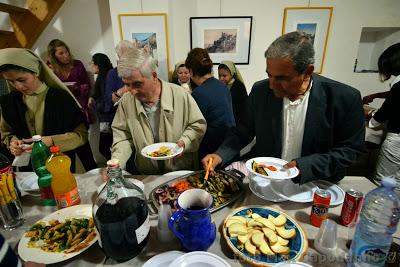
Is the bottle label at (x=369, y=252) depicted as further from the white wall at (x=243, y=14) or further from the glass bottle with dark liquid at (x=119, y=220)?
the white wall at (x=243, y=14)

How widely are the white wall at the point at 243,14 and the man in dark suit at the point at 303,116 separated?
2.01 m

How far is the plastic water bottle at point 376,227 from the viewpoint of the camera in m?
0.68

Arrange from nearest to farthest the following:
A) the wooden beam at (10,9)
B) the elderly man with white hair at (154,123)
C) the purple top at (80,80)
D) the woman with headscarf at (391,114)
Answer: the elderly man with white hair at (154,123) → the woman with headscarf at (391,114) → the wooden beam at (10,9) → the purple top at (80,80)

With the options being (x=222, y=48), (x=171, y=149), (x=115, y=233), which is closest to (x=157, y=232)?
(x=115, y=233)

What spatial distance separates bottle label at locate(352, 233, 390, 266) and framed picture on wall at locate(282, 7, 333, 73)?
9.70 feet

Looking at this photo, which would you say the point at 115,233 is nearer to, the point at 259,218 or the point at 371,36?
the point at 259,218

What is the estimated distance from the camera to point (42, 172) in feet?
3.65

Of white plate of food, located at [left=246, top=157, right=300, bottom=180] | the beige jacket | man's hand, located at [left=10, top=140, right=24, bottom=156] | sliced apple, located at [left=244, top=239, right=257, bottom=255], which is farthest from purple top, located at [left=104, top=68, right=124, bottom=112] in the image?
sliced apple, located at [left=244, top=239, right=257, bottom=255]

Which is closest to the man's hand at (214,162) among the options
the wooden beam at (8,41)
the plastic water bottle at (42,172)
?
the plastic water bottle at (42,172)

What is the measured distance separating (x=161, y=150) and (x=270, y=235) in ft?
2.78

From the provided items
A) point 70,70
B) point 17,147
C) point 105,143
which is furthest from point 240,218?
point 70,70

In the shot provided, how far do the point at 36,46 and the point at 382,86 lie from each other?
5.03m

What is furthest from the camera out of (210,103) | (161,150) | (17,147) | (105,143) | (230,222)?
(105,143)

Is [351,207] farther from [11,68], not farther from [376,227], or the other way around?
[11,68]
